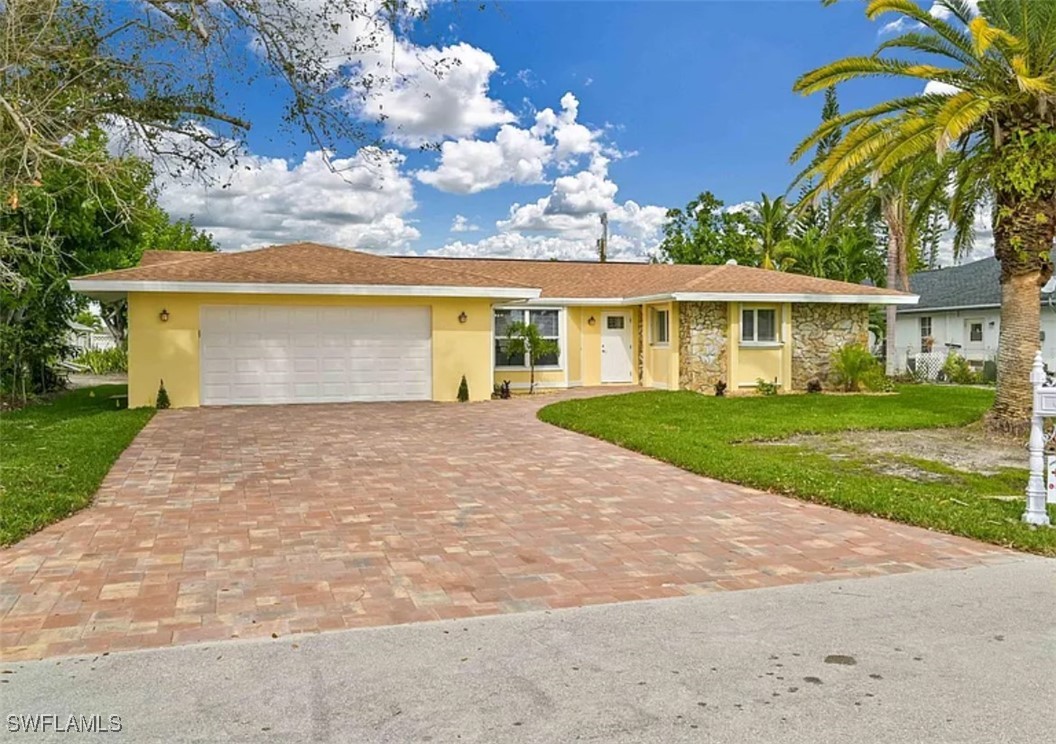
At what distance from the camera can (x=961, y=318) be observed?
2856 cm

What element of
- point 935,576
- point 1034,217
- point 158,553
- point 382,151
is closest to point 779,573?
point 935,576

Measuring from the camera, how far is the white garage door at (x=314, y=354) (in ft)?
52.3

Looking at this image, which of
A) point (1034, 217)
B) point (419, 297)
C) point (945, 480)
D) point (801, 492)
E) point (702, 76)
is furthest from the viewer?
point (702, 76)

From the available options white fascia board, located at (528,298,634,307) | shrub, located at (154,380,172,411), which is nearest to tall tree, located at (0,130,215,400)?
shrub, located at (154,380,172,411)

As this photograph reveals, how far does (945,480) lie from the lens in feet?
28.6

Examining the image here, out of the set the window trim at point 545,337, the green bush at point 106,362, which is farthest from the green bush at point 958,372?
the green bush at point 106,362

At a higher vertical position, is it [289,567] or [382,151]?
[382,151]

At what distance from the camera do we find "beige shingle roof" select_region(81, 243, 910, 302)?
51.8ft

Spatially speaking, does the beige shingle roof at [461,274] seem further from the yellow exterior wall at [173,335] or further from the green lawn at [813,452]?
the green lawn at [813,452]

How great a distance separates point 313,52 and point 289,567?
20.3ft

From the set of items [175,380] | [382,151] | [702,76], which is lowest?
[175,380]

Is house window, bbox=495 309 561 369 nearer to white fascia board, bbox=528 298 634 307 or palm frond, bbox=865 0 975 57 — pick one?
white fascia board, bbox=528 298 634 307

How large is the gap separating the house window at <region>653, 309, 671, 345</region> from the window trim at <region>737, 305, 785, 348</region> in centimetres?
174

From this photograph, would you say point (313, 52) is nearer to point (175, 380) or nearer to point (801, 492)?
point (801, 492)
